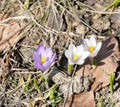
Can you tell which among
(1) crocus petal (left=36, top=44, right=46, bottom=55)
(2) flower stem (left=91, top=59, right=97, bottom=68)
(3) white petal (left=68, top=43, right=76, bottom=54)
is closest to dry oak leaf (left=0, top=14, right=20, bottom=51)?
(1) crocus petal (left=36, top=44, right=46, bottom=55)

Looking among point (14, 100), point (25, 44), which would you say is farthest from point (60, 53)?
point (14, 100)

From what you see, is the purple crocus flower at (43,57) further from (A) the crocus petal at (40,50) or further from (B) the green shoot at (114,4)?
(B) the green shoot at (114,4)

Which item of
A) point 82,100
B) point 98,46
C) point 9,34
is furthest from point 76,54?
point 9,34

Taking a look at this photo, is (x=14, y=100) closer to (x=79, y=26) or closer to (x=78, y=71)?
(x=78, y=71)

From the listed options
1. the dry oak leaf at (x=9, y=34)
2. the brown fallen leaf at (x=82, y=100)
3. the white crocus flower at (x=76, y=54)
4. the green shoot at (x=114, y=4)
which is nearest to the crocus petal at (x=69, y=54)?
the white crocus flower at (x=76, y=54)

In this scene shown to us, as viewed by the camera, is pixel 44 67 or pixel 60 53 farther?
pixel 60 53

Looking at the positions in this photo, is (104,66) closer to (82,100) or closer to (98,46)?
(98,46)

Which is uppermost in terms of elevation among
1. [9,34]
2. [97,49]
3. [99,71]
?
[9,34]
